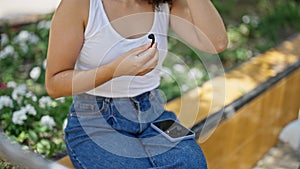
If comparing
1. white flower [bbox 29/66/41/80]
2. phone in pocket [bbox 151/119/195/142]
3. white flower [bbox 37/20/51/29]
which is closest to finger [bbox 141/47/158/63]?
phone in pocket [bbox 151/119/195/142]

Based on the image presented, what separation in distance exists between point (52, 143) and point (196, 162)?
103 cm

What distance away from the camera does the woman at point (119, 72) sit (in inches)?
76.7

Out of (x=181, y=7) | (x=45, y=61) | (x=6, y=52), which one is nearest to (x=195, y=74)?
(x=45, y=61)

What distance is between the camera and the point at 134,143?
81.9 inches

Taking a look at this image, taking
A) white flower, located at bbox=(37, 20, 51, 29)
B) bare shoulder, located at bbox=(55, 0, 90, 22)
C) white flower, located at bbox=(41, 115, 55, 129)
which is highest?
bare shoulder, located at bbox=(55, 0, 90, 22)

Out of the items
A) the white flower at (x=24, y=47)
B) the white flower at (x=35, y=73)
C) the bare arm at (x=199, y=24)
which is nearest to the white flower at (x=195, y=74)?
the white flower at (x=35, y=73)

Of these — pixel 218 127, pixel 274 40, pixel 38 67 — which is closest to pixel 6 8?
pixel 38 67

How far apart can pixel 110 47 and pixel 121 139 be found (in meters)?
0.33

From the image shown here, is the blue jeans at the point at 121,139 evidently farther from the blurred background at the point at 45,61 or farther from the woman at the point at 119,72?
the blurred background at the point at 45,61

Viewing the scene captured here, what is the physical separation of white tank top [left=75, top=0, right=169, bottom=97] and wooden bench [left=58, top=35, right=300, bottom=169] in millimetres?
645

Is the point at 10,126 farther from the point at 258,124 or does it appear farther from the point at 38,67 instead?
the point at 258,124

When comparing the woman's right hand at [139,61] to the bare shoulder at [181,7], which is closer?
the woman's right hand at [139,61]

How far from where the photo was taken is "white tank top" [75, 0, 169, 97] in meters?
2.03

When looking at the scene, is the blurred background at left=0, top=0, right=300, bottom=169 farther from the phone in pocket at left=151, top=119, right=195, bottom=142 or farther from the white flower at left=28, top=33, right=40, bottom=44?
the phone in pocket at left=151, top=119, right=195, bottom=142
